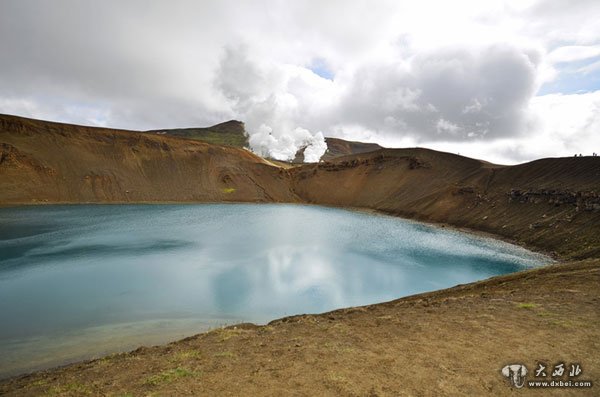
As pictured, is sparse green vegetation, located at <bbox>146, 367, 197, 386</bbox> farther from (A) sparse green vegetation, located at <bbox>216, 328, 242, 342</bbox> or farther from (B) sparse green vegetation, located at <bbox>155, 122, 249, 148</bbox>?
(B) sparse green vegetation, located at <bbox>155, 122, 249, 148</bbox>

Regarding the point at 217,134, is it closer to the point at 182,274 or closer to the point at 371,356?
the point at 182,274

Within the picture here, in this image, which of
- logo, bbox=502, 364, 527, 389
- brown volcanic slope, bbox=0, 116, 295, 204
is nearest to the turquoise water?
logo, bbox=502, 364, 527, 389

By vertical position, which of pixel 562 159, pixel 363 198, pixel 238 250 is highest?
pixel 562 159

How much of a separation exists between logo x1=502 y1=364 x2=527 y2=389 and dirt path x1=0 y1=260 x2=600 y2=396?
130 millimetres

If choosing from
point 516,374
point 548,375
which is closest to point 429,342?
point 516,374

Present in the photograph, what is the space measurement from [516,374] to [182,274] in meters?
18.4

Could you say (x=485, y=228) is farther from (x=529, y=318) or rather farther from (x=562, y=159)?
(x=529, y=318)

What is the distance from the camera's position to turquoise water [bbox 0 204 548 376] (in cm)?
1339

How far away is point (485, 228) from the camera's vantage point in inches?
1709

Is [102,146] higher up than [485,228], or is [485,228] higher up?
[102,146]

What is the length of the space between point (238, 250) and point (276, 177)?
58621 millimetres

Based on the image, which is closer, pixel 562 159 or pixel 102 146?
pixel 562 159

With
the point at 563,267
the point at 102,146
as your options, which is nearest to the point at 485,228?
the point at 563,267

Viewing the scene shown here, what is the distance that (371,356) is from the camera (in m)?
7.76
